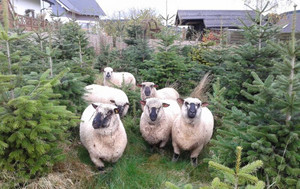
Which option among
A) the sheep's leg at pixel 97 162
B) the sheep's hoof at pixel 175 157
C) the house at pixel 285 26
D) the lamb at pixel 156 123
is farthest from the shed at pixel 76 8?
the sheep's leg at pixel 97 162

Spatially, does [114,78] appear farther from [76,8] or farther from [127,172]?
[76,8]

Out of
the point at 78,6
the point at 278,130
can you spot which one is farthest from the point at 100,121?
the point at 78,6

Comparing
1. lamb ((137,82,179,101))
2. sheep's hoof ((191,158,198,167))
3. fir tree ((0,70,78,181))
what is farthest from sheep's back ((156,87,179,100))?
fir tree ((0,70,78,181))

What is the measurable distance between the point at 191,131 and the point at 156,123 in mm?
715

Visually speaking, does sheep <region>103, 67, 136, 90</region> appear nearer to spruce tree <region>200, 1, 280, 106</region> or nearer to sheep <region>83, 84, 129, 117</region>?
sheep <region>83, 84, 129, 117</region>

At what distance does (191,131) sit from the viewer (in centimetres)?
448

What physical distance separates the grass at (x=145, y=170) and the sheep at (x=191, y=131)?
0.86 ft

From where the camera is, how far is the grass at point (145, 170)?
12.2 ft

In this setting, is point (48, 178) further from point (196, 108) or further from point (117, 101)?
point (117, 101)

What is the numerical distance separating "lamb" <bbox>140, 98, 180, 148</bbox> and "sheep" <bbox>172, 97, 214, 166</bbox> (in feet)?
0.83

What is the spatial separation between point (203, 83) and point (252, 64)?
2058 millimetres

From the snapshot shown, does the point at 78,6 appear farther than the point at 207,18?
Yes

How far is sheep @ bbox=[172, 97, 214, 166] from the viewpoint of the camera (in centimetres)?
438

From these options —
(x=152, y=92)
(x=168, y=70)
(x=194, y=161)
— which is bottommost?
(x=194, y=161)
